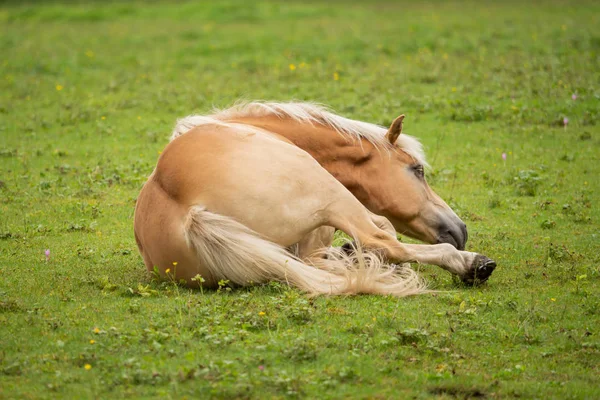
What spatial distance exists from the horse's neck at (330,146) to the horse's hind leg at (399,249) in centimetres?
76

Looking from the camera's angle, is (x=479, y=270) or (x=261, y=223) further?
(x=479, y=270)

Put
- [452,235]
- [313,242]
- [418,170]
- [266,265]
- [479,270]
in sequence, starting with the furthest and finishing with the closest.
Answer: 1. [418,170]
2. [452,235]
3. [313,242]
4. [479,270]
5. [266,265]

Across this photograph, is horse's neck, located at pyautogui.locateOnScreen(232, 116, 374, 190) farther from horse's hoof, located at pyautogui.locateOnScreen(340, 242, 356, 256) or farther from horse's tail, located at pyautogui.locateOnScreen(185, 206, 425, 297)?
horse's tail, located at pyautogui.locateOnScreen(185, 206, 425, 297)

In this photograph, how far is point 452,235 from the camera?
6664 millimetres

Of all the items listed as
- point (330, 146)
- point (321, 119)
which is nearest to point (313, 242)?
point (330, 146)

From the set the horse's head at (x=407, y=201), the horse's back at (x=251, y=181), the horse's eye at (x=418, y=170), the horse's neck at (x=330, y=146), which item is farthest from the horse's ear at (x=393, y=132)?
the horse's back at (x=251, y=181)

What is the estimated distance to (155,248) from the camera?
5918 millimetres

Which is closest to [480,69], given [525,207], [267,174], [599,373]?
[525,207]

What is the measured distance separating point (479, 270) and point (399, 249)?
1.96 feet

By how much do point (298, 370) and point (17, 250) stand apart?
3.78 meters

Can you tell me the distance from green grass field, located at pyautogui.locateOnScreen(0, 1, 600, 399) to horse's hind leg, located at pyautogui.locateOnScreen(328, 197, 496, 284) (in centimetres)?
17

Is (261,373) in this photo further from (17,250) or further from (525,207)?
(525,207)

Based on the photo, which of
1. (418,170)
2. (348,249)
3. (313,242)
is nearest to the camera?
(313,242)

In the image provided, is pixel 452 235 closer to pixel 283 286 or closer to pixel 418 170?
pixel 418 170
